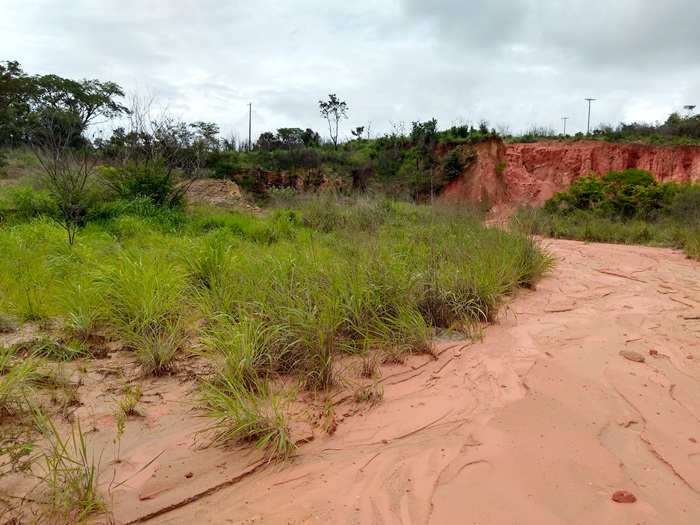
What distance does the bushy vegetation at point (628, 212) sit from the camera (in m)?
11.0

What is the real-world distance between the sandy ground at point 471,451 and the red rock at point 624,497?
0.07ft

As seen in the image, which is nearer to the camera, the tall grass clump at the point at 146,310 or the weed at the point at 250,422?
the weed at the point at 250,422

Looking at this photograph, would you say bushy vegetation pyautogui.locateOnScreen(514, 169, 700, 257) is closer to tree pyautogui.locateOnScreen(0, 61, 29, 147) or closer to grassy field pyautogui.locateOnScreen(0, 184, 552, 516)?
grassy field pyautogui.locateOnScreen(0, 184, 552, 516)

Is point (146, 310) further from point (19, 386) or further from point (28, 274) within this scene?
point (28, 274)

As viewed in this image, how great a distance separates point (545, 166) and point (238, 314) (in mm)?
21376

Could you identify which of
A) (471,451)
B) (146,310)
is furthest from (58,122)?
(471,451)

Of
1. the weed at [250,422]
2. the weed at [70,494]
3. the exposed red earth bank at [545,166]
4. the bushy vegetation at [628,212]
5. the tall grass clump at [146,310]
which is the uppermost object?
the exposed red earth bank at [545,166]

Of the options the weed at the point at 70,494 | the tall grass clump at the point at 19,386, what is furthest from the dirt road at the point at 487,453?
the tall grass clump at the point at 19,386

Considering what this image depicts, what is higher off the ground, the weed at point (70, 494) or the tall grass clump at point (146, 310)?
the tall grass clump at point (146, 310)

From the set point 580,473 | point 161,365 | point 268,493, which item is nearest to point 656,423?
point 580,473

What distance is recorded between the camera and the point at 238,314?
338 cm

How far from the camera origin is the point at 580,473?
1.96 m

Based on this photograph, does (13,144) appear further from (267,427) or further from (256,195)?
(267,427)

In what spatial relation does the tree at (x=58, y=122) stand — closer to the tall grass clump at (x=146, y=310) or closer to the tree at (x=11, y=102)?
the tree at (x=11, y=102)
